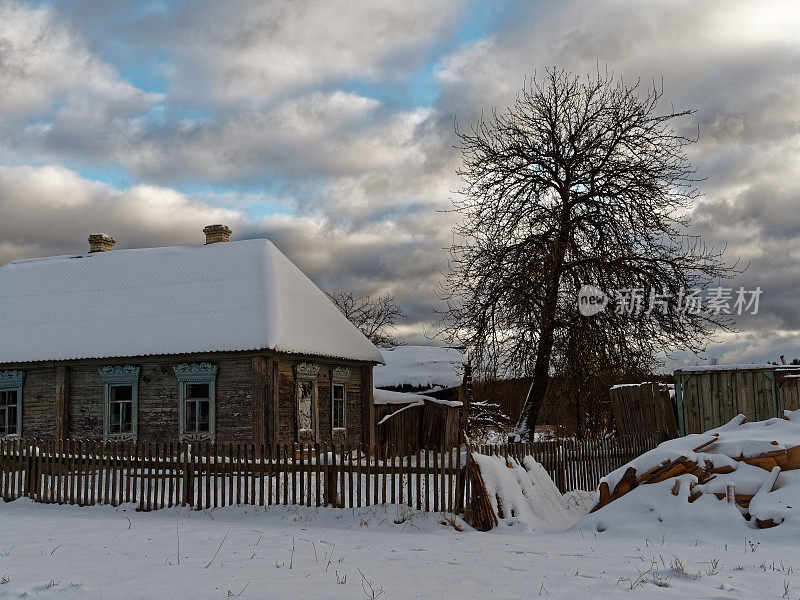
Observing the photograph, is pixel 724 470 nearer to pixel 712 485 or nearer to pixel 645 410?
pixel 712 485

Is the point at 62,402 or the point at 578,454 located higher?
the point at 62,402

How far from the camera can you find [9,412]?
21375 millimetres

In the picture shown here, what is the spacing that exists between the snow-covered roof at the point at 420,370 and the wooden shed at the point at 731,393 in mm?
10562

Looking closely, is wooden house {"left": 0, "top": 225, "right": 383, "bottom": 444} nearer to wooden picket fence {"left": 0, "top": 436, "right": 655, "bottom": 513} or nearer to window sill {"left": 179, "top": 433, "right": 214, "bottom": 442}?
window sill {"left": 179, "top": 433, "right": 214, "bottom": 442}

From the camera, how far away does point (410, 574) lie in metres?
7.62

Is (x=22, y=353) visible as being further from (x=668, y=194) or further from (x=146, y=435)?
(x=668, y=194)

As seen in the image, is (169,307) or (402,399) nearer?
(169,307)

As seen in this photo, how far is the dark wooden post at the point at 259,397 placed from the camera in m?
18.6

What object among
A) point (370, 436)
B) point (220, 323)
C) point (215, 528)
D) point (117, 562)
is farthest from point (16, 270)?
point (117, 562)

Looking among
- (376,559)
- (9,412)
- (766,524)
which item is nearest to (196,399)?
(9,412)

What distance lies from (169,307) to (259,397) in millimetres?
4314

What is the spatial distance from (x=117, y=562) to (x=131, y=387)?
12.5 metres

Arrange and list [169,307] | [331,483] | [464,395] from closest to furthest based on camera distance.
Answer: [331,483] → [169,307] → [464,395]

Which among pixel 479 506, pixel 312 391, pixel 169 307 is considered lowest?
pixel 479 506
